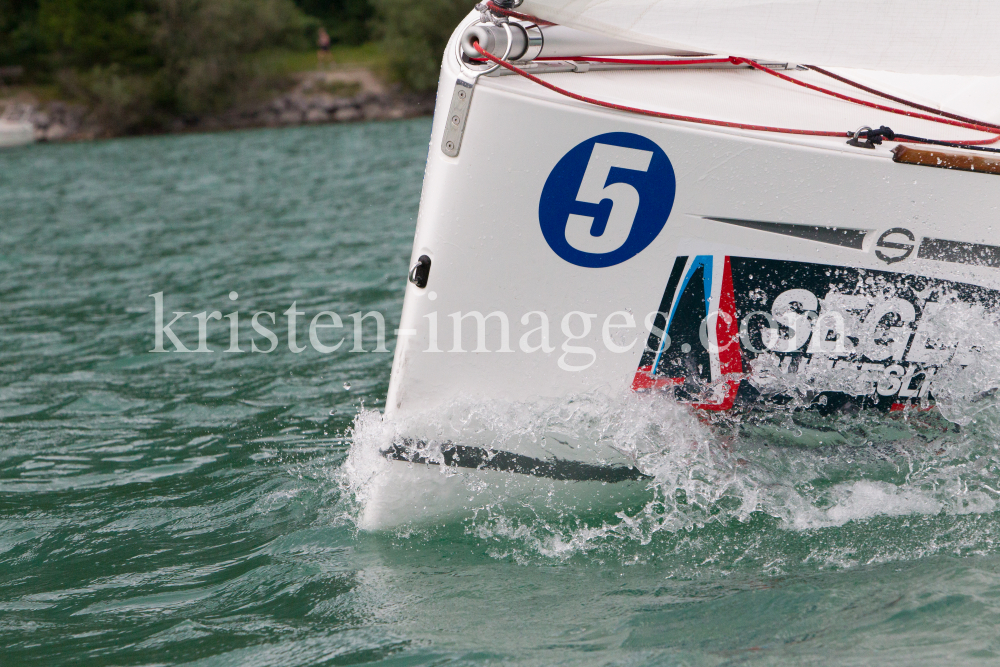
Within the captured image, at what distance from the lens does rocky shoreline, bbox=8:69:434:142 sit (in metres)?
28.8

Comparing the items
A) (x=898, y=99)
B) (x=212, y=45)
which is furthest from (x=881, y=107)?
(x=212, y=45)

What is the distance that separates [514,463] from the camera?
331 cm

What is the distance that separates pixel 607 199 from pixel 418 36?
28927 mm

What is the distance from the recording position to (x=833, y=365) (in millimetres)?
3318

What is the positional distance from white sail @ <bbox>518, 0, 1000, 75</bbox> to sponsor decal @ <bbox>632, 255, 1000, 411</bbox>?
0.69 m

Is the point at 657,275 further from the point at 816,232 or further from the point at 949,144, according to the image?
the point at 949,144

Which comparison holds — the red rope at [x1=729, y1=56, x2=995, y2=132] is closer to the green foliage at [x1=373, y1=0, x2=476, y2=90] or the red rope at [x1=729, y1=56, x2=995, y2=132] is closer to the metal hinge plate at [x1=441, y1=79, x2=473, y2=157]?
the metal hinge plate at [x1=441, y1=79, x2=473, y2=157]

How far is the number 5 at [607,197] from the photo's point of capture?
9.93 ft

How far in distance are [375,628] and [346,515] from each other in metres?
0.79

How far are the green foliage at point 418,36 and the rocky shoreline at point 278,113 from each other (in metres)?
0.66

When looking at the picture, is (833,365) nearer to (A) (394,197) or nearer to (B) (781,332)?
(B) (781,332)

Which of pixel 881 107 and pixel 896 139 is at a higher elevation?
pixel 881 107

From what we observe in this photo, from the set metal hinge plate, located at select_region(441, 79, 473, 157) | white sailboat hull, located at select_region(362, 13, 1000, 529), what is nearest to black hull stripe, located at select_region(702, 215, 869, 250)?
white sailboat hull, located at select_region(362, 13, 1000, 529)

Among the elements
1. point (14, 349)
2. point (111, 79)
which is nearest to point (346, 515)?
point (14, 349)
